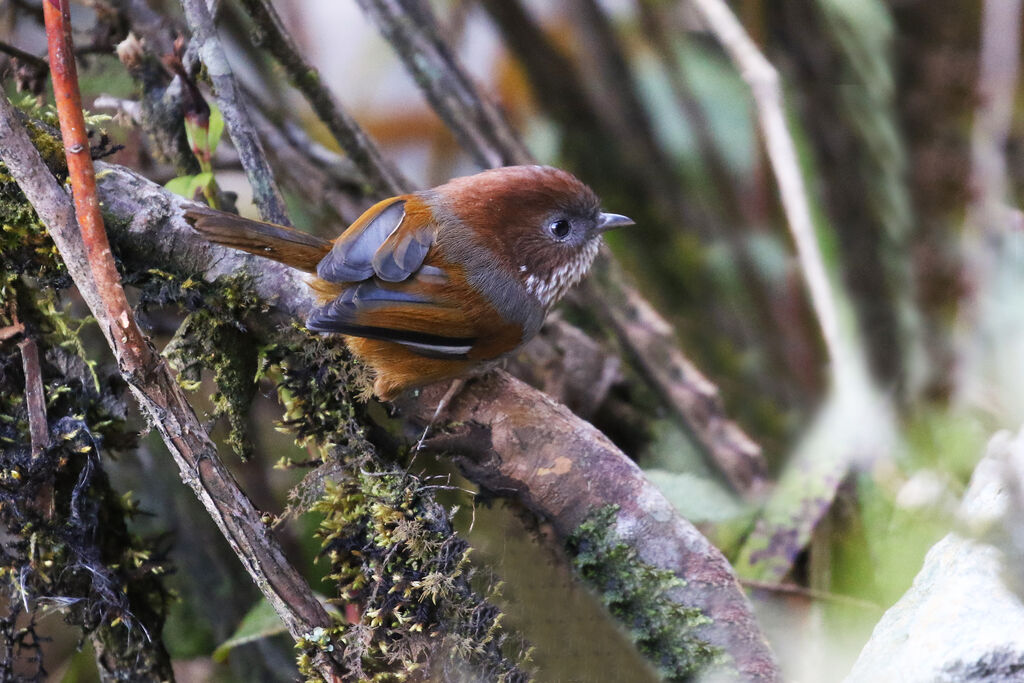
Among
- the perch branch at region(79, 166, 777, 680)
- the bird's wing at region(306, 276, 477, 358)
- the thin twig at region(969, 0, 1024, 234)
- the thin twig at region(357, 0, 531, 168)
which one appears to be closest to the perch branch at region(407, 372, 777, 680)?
the perch branch at region(79, 166, 777, 680)

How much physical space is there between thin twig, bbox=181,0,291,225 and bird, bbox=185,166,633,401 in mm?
224

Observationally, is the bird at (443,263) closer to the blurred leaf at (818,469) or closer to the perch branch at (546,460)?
the perch branch at (546,460)

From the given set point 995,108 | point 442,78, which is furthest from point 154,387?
point 995,108

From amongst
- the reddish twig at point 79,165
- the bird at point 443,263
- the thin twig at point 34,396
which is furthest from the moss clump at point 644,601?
the thin twig at point 34,396

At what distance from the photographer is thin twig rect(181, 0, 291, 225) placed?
1.77 metres

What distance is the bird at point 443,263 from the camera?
159cm

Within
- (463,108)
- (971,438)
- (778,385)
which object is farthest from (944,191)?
(463,108)

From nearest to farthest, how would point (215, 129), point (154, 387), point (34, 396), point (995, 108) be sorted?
point (154, 387) < point (34, 396) < point (215, 129) < point (995, 108)

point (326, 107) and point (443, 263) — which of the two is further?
point (326, 107)

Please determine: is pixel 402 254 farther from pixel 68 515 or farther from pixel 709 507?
pixel 709 507

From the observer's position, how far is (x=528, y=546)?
5.14 ft

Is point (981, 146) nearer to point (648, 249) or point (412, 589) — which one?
point (648, 249)

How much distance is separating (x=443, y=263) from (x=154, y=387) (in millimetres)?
A: 668

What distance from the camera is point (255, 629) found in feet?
6.25
